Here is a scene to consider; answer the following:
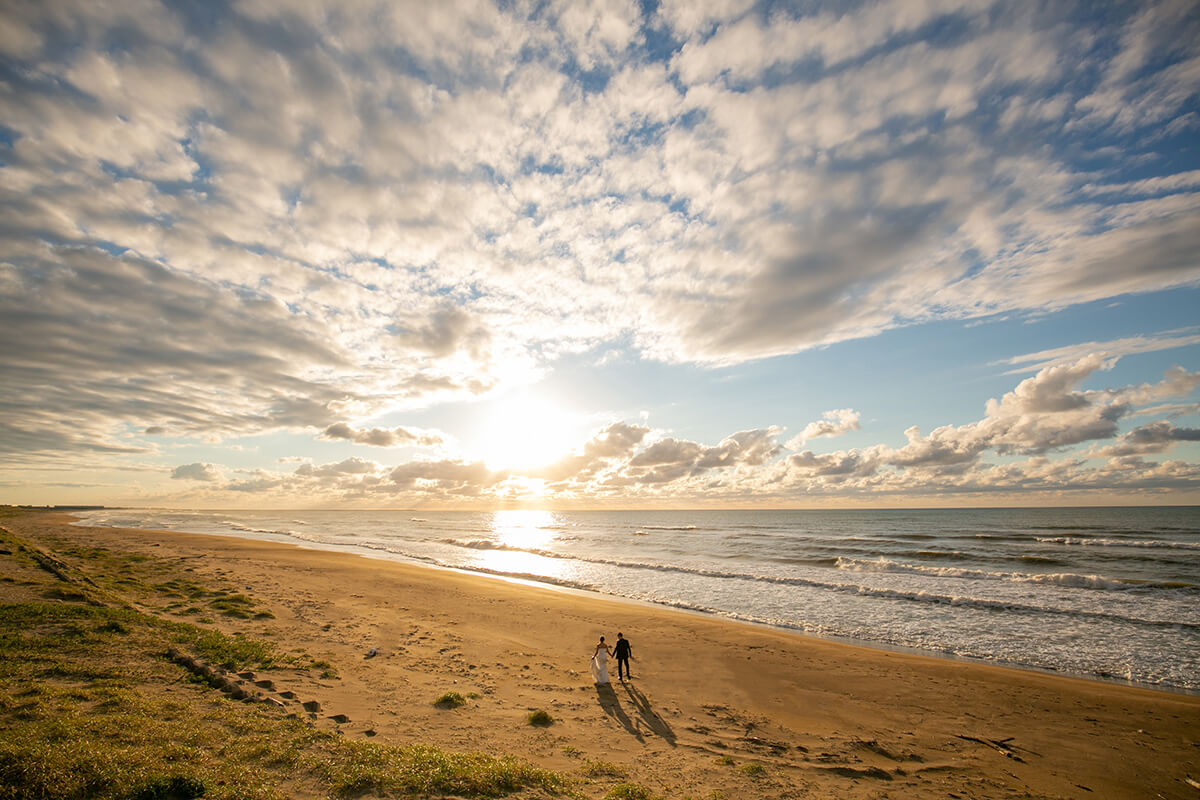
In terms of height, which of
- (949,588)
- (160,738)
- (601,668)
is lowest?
(949,588)

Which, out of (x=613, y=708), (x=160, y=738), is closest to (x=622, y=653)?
(x=613, y=708)

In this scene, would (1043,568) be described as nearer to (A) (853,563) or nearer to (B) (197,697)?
(A) (853,563)

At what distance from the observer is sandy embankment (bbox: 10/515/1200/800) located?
12.1 meters

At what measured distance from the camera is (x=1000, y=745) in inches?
562

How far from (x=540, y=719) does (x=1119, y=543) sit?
85.2 meters

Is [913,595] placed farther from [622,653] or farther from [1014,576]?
[622,653]

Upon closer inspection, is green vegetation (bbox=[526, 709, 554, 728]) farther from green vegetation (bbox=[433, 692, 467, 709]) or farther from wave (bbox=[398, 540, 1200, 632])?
wave (bbox=[398, 540, 1200, 632])

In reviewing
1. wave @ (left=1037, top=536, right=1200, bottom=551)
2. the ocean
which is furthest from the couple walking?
wave @ (left=1037, top=536, right=1200, bottom=551)

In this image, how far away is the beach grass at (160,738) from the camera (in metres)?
7.53

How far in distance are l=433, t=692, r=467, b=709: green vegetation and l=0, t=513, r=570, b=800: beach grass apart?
3.95 metres

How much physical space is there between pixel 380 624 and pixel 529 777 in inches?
685

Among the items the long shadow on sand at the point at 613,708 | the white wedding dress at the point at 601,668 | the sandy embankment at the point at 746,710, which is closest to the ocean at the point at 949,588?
the sandy embankment at the point at 746,710

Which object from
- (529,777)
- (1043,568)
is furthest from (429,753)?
(1043,568)

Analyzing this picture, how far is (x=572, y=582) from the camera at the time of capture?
42.5 m
